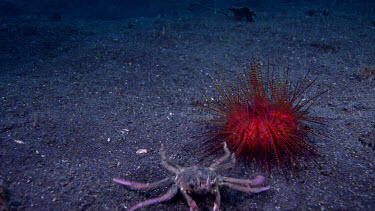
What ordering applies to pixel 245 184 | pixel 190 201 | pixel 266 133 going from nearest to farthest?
pixel 190 201 → pixel 245 184 → pixel 266 133

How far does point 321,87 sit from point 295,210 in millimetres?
3709

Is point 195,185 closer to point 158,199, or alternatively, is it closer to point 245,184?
point 158,199

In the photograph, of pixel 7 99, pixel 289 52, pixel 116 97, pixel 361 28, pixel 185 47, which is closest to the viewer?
pixel 7 99

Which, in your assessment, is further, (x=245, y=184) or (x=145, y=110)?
(x=145, y=110)

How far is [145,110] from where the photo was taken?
435cm

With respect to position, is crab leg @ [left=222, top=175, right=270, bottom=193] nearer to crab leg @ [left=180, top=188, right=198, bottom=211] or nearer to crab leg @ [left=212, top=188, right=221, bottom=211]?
crab leg @ [left=212, top=188, right=221, bottom=211]

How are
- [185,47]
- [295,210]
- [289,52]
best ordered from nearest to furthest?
[295,210] < [289,52] < [185,47]

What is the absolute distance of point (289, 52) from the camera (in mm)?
6840

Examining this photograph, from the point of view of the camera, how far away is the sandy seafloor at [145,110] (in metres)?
2.47

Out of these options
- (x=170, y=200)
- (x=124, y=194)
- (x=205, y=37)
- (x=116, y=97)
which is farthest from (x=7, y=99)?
(x=205, y=37)

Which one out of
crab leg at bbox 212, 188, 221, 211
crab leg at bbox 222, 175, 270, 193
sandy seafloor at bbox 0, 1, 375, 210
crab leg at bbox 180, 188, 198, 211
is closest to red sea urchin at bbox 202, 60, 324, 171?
sandy seafloor at bbox 0, 1, 375, 210

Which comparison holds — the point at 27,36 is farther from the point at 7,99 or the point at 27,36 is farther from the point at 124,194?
the point at 124,194

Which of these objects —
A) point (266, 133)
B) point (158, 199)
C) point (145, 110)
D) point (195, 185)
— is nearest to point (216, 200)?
point (195, 185)

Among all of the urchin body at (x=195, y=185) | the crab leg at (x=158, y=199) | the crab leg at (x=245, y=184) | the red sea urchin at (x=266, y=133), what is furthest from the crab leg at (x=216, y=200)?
the red sea urchin at (x=266, y=133)
